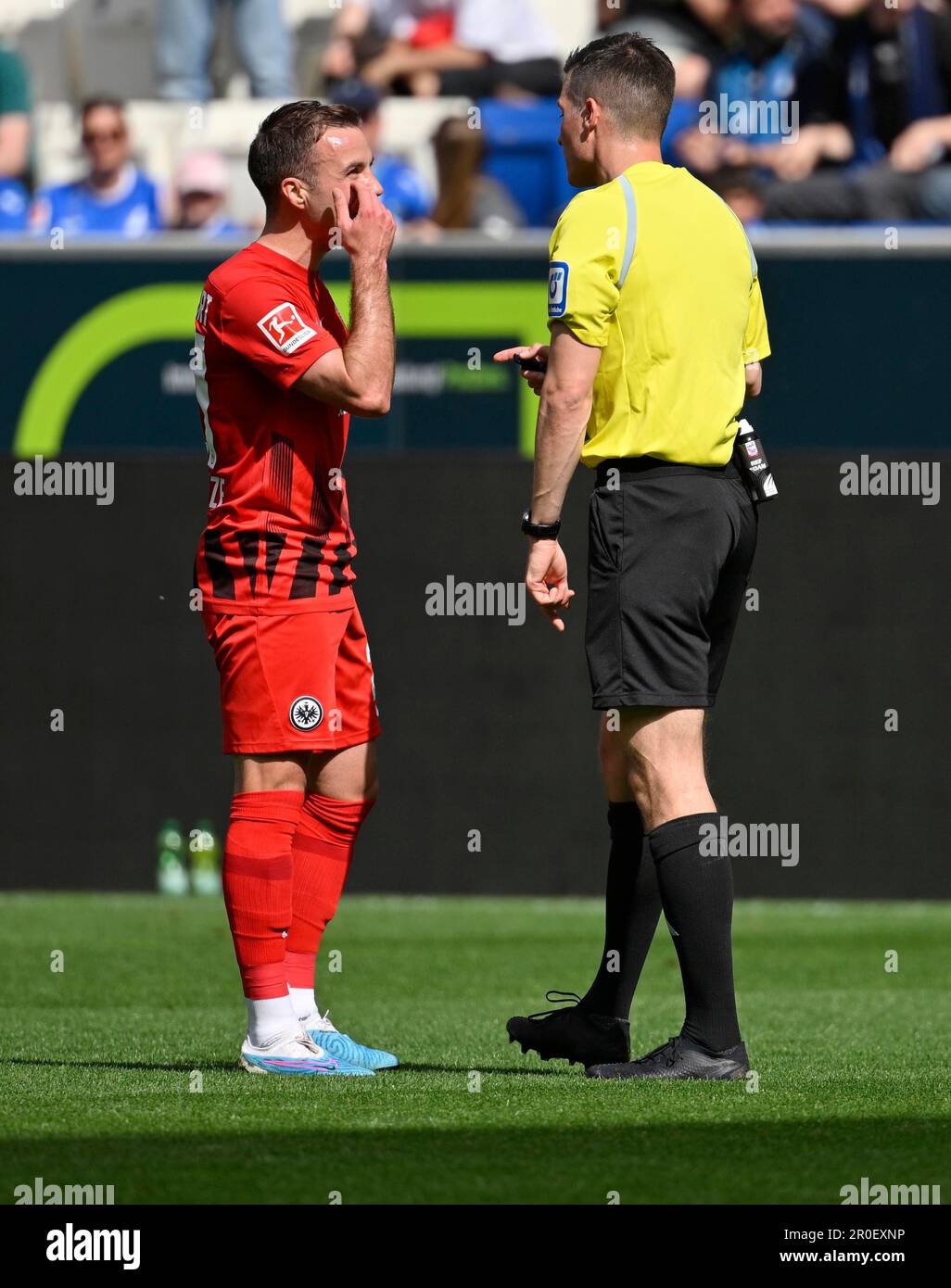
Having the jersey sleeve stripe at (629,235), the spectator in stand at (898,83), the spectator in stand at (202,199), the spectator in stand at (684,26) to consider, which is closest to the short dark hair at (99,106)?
A: the spectator in stand at (202,199)

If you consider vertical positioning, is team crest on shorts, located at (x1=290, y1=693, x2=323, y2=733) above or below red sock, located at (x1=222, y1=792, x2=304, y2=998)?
above

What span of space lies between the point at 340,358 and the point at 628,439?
0.65 meters

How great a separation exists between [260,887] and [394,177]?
26.0ft

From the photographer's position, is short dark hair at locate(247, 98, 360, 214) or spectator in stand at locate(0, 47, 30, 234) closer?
short dark hair at locate(247, 98, 360, 214)

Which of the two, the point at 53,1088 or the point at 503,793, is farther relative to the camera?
the point at 503,793

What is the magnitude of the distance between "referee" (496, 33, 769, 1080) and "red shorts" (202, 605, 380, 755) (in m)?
0.53

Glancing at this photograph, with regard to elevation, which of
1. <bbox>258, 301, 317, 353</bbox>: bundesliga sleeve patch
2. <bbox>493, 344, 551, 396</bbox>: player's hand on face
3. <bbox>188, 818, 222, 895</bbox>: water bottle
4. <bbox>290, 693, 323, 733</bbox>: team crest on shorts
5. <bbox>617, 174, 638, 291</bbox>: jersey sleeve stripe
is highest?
<bbox>617, 174, 638, 291</bbox>: jersey sleeve stripe

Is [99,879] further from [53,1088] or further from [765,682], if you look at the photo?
[53,1088]

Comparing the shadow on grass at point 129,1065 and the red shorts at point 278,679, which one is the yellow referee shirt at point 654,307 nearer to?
the red shorts at point 278,679

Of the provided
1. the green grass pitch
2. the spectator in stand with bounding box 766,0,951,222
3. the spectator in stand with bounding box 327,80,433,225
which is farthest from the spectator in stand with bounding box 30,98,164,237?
the green grass pitch

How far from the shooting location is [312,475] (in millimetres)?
4957

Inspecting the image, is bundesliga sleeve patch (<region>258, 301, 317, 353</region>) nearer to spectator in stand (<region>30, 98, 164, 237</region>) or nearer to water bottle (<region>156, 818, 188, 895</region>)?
water bottle (<region>156, 818, 188, 895</region>)

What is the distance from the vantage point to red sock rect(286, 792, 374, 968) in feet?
16.8
